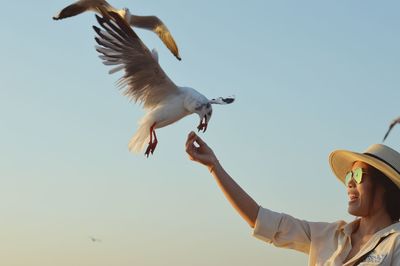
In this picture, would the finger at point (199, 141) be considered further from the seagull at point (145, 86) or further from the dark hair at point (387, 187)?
the dark hair at point (387, 187)

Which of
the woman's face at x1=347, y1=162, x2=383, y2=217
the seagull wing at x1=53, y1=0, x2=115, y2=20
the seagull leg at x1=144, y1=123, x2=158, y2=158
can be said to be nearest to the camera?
the woman's face at x1=347, y1=162, x2=383, y2=217

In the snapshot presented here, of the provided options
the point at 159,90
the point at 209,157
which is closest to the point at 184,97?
the point at 159,90

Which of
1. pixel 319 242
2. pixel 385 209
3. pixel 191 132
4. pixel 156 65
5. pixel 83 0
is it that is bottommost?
pixel 319 242

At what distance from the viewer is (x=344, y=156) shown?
3.35 metres

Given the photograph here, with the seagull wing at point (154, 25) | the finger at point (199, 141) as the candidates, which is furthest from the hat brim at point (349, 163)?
the seagull wing at point (154, 25)

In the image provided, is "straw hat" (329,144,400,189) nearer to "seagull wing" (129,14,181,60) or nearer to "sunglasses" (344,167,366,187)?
"sunglasses" (344,167,366,187)

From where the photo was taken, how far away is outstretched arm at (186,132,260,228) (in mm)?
3346

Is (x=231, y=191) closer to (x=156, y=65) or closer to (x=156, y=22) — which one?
(x=156, y=65)

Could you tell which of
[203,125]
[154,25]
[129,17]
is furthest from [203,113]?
[154,25]

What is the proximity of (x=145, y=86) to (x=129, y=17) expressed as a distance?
2.64ft

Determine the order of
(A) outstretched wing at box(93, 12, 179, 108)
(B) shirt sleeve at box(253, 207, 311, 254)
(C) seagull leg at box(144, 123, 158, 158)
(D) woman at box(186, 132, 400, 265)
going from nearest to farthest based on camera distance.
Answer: (D) woman at box(186, 132, 400, 265)
(B) shirt sleeve at box(253, 207, 311, 254)
(C) seagull leg at box(144, 123, 158, 158)
(A) outstretched wing at box(93, 12, 179, 108)

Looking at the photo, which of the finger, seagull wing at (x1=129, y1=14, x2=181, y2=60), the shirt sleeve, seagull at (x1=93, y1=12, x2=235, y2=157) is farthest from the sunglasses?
seagull wing at (x1=129, y1=14, x2=181, y2=60)

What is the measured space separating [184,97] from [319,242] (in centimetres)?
124

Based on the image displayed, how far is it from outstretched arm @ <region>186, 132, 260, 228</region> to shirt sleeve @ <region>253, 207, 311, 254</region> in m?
0.06
